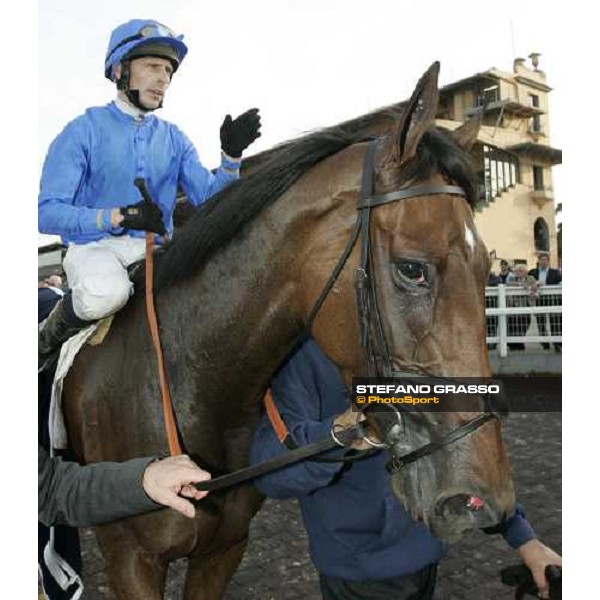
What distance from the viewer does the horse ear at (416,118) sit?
1.60 meters

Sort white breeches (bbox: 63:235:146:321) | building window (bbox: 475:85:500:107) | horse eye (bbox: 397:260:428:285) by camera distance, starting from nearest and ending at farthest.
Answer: horse eye (bbox: 397:260:428:285) < white breeches (bbox: 63:235:146:321) < building window (bbox: 475:85:500:107)

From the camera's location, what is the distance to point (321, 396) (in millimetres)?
2129

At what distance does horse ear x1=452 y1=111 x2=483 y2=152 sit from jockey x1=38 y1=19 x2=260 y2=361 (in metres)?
0.95

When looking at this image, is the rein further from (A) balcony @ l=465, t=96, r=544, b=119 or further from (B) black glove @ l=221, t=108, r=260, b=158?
(A) balcony @ l=465, t=96, r=544, b=119

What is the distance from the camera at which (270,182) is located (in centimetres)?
195

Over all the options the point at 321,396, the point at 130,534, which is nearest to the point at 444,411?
the point at 321,396

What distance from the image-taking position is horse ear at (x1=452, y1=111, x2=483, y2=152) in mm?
1960

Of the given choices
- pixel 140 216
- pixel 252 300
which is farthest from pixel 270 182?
pixel 140 216

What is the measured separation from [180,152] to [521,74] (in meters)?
1.45

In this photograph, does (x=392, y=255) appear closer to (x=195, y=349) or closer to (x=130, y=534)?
(x=195, y=349)

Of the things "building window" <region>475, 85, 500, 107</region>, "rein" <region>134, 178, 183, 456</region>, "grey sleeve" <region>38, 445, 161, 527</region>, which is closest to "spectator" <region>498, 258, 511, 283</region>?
"building window" <region>475, 85, 500, 107</region>

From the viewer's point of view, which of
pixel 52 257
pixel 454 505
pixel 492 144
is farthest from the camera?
pixel 492 144

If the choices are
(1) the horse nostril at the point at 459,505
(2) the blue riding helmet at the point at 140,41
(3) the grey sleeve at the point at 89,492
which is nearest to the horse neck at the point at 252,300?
(3) the grey sleeve at the point at 89,492

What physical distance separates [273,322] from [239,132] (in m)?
1.04
